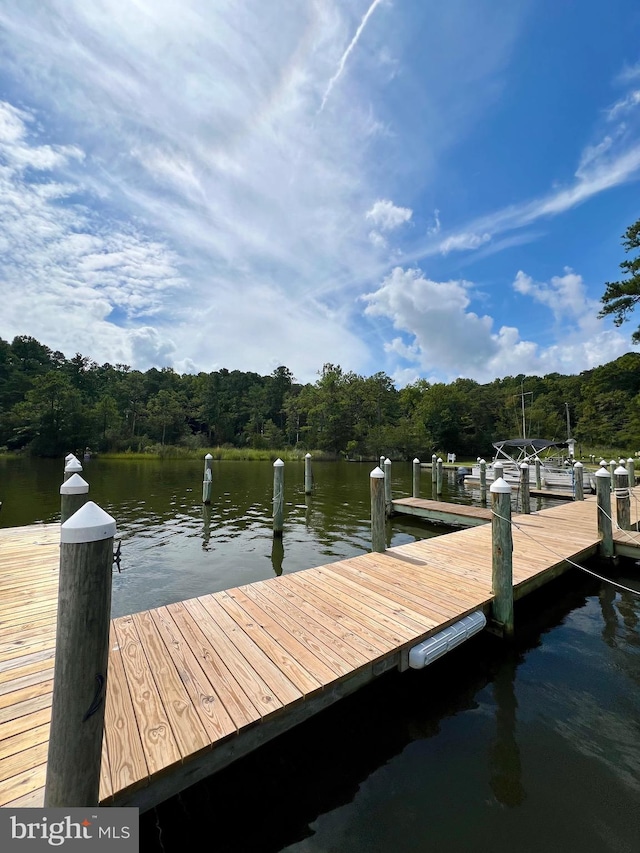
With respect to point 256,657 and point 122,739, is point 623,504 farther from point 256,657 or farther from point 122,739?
point 122,739

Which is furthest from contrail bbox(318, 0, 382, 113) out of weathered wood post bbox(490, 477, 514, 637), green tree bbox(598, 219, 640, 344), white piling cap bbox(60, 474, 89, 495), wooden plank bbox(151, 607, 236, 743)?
green tree bbox(598, 219, 640, 344)

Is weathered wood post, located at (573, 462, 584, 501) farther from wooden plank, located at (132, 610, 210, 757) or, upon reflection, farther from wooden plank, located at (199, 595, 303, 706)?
wooden plank, located at (132, 610, 210, 757)

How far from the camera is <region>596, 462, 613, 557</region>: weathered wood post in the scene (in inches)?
240

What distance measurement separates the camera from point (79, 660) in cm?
131

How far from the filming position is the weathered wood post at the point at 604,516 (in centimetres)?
611

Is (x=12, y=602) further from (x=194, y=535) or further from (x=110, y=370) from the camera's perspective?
(x=110, y=370)

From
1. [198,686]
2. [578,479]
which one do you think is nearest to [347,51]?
[198,686]

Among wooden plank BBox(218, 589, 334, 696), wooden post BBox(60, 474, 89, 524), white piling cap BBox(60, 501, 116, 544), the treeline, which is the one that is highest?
the treeline

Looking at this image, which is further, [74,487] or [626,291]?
[626,291]

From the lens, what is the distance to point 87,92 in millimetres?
7414

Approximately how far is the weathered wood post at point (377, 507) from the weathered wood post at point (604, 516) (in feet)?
12.6

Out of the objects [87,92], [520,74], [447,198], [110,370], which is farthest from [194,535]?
[110,370]

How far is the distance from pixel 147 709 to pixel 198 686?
33 cm

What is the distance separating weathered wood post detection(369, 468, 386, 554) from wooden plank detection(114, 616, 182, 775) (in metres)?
3.13
